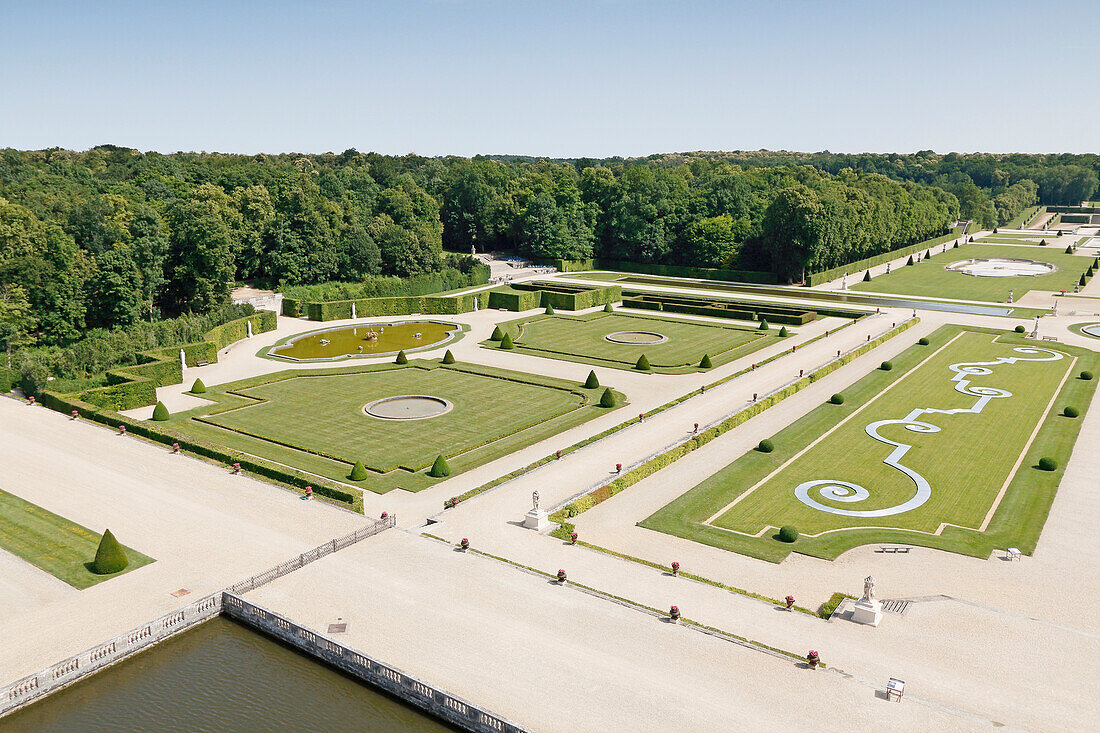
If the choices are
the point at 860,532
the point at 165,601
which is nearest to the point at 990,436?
the point at 860,532

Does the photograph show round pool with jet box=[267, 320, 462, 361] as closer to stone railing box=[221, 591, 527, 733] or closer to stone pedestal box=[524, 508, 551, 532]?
stone pedestal box=[524, 508, 551, 532]

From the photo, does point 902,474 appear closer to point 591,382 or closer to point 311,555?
point 591,382

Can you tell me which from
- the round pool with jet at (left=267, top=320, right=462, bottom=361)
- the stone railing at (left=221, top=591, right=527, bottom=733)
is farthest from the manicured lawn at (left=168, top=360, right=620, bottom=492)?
the stone railing at (left=221, top=591, right=527, bottom=733)

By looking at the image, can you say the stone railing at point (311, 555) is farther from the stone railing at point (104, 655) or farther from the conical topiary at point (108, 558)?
the conical topiary at point (108, 558)

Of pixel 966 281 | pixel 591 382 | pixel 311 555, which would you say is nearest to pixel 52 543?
pixel 311 555

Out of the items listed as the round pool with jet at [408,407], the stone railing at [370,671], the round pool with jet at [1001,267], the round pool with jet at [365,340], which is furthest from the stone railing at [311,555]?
the round pool with jet at [1001,267]

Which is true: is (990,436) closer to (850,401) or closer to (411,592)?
(850,401)

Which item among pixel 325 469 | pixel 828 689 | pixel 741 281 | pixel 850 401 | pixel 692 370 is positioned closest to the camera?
pixel 828 689
